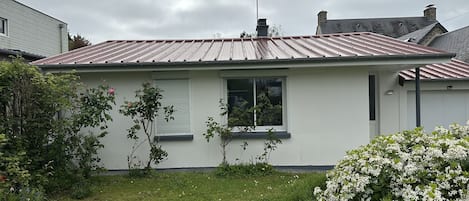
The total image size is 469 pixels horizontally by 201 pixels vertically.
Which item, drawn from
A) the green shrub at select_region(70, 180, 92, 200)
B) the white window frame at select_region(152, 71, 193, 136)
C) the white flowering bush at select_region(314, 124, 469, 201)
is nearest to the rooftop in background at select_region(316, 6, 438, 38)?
the white window frame at select_region(152, 71, 193, 136)

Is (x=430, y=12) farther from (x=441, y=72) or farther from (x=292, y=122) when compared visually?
(x=292, y=122)

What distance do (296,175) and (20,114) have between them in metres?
5.57

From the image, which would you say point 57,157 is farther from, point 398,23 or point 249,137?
point 398,23

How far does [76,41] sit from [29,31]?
41.1 feet

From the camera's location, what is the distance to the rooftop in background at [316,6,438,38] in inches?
1597

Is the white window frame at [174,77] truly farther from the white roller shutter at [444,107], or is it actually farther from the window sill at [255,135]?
the white roller shutter at [444,107]

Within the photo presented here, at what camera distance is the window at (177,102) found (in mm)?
7836

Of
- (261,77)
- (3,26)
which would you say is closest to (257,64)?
(261,77)

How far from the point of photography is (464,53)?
18688mm

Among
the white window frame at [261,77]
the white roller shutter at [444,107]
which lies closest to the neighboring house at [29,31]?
the white window frame at [261,77]

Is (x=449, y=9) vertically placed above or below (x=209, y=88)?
above

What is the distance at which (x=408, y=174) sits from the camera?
10.4 feet

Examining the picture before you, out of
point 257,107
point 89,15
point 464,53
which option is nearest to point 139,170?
point 257,107

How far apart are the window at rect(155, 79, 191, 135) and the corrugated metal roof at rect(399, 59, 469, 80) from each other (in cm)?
623
